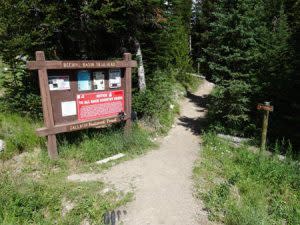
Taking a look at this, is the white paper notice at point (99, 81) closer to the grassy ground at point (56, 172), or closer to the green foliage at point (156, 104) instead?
the grassy ground at point (56, 172)

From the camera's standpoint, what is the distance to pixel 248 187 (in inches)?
246

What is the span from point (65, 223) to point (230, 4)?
25.9ft

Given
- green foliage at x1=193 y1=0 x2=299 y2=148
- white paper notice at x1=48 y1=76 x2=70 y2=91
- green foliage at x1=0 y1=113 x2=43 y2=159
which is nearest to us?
white paper notice at x1=48 y1=76 x2=70 y2=91

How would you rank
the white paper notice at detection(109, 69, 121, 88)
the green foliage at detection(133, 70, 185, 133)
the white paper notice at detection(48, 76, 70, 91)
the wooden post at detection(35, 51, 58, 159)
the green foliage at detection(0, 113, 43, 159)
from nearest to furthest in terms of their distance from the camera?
the wooden post at detection(35, 51, 58, 159) < the white paper notice at detection(48, 76, 70, 91) < the green foliage at detection(0, 113, 43, 159) < the white paper notice at detection(109, 69, 121, 88) < the green foliage at detection(133, 70, 185, 133)

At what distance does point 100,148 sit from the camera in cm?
796

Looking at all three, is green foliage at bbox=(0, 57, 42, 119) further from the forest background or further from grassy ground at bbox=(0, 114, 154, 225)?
grassy ground at bbox=(0, 114, 154, 225)

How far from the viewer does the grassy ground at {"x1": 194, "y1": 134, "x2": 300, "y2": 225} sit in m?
5.34

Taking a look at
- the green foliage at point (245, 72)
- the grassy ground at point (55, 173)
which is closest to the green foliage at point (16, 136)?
the grassy ground at point (55, 173)

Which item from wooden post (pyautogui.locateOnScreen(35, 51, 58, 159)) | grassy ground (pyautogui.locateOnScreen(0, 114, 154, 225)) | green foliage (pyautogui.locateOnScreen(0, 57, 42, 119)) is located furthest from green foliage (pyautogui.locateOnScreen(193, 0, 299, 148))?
green foliage (pyautogui.locateOnScreen(0, 57, 42, 119))

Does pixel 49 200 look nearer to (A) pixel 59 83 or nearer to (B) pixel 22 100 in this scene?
(A) pixel 59 83

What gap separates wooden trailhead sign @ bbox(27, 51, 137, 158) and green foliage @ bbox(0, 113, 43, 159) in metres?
0.80

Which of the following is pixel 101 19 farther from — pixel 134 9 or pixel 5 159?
pixel 5 159

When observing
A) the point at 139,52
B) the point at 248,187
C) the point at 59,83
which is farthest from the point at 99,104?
the point at 248,187

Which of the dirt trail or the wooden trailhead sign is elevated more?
the wooden trailhead sign
